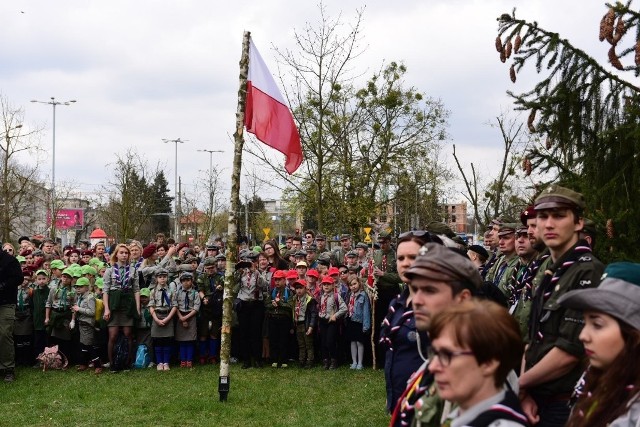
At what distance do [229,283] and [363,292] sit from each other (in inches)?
144

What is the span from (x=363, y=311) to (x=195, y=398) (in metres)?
3.76

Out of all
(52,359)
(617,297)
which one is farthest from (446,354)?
(52,359)

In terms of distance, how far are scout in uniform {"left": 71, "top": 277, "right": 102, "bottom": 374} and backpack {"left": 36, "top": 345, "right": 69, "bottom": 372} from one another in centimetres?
42

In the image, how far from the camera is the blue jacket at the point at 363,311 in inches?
492

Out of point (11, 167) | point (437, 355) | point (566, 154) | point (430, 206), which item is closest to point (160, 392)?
point (566, 154)

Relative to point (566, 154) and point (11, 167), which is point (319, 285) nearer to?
point (566, 154)

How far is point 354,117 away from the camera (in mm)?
27594

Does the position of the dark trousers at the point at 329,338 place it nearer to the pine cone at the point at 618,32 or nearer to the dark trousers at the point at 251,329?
the dark trousers at the point at 251,329

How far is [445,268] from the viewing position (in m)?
3.15

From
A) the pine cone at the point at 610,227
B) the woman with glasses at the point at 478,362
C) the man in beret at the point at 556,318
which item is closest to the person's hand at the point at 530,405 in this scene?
the man in beret at the point at 556,318

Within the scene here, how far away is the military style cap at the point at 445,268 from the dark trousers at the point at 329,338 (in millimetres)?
9662

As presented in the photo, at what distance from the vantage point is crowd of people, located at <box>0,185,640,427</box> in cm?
260

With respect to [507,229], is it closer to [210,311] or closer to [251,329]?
[251,329]

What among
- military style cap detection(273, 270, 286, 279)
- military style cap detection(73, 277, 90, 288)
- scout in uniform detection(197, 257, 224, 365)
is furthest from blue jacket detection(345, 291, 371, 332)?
military style cap detection(73, 277, 90, 288)
